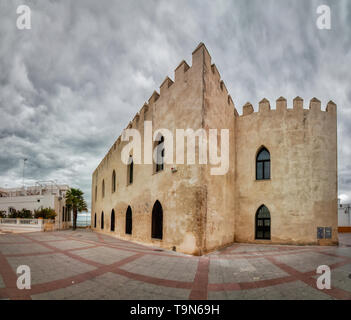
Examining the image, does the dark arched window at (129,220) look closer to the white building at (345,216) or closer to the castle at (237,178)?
the castle at (237,178)

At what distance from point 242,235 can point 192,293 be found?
923cm

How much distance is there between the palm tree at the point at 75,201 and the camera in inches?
1182

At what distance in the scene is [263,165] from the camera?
12758mm

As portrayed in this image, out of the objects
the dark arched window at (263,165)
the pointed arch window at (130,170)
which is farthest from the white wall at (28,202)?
the dark arched window at (263,165)

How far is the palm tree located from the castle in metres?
20.6

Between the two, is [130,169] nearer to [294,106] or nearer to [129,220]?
[129,220]

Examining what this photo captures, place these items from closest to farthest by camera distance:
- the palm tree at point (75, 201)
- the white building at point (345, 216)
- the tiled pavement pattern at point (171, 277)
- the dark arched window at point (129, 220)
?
1. the tiled pavement pattern at point (171, 277)
2. the dark arched window at point (129, 220)
3. the white building at point (345, 216)
4. the palm tree at point (75, 201)

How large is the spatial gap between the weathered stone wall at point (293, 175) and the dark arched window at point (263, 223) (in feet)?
0.89

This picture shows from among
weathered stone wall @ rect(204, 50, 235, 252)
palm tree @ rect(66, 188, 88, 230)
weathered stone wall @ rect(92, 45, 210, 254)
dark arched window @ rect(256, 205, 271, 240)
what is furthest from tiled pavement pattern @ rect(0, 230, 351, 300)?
palm tree @ rect(66, 188, 88, 230)

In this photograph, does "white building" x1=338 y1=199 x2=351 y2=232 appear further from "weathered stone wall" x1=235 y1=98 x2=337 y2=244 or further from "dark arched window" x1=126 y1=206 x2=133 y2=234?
"dark arched window" x1=126 y1=206 x2=133 y2=234

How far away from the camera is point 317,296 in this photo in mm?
4031

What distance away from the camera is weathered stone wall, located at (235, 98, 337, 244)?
11336 millimetres

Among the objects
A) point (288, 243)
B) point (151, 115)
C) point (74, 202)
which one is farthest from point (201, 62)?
point (74, 202)

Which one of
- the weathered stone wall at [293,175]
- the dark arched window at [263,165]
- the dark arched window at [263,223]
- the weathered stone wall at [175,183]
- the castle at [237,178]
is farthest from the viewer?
the dark arched window at [263,165]
